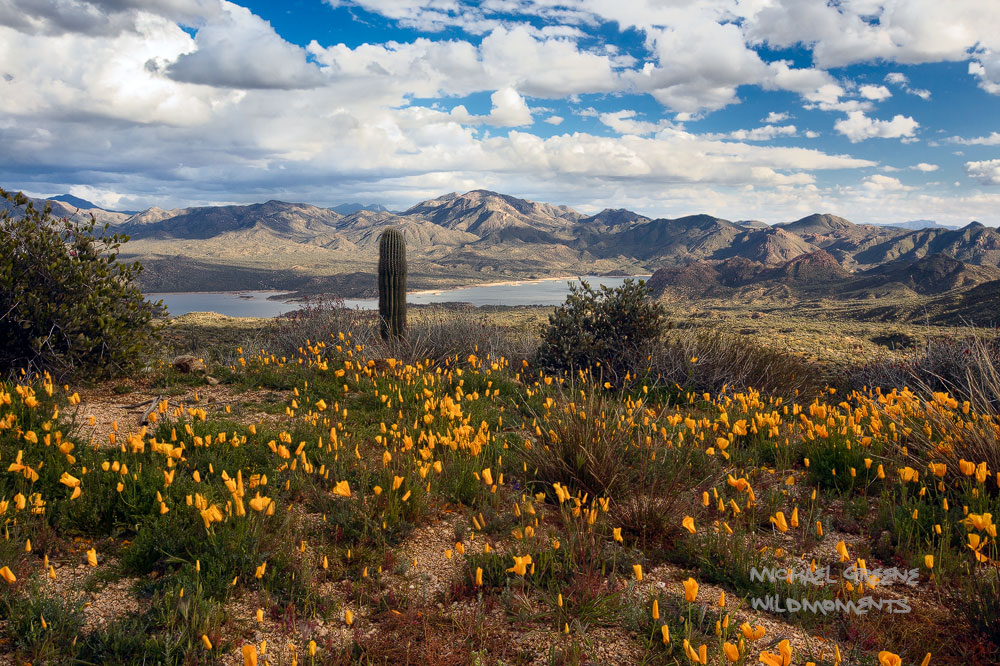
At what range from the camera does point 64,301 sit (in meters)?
6.11

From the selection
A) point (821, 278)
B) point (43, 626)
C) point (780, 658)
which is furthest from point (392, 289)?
point (821, 278)

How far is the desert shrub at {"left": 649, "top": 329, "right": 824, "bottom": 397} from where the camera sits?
25.9 ft

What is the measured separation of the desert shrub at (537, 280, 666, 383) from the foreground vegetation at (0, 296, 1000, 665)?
3712 millimetres

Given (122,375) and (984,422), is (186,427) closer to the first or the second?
(122,375)

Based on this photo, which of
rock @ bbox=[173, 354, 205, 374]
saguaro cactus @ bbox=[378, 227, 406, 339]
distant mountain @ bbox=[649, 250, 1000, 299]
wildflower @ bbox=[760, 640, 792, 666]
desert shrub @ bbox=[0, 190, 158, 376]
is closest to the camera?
wildflower @ bbox=[760, 640, 792, 666]

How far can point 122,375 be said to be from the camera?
646 centimetres

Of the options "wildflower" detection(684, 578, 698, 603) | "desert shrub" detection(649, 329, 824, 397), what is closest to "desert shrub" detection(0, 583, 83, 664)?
"wildflower" detection(684, 578, 698, 603)

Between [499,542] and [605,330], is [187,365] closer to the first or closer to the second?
[499,542]

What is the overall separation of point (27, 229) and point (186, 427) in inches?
156

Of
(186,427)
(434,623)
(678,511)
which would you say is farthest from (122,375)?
(678,511)

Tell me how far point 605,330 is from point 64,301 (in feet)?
23.1

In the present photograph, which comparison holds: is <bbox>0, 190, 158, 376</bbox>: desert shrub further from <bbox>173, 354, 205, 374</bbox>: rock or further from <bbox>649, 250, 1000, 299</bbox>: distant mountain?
<bbox>649, 250, 1000, 299</bbox>: distant mountain

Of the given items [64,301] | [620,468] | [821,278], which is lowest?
[620,468]

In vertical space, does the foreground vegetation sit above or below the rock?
below
